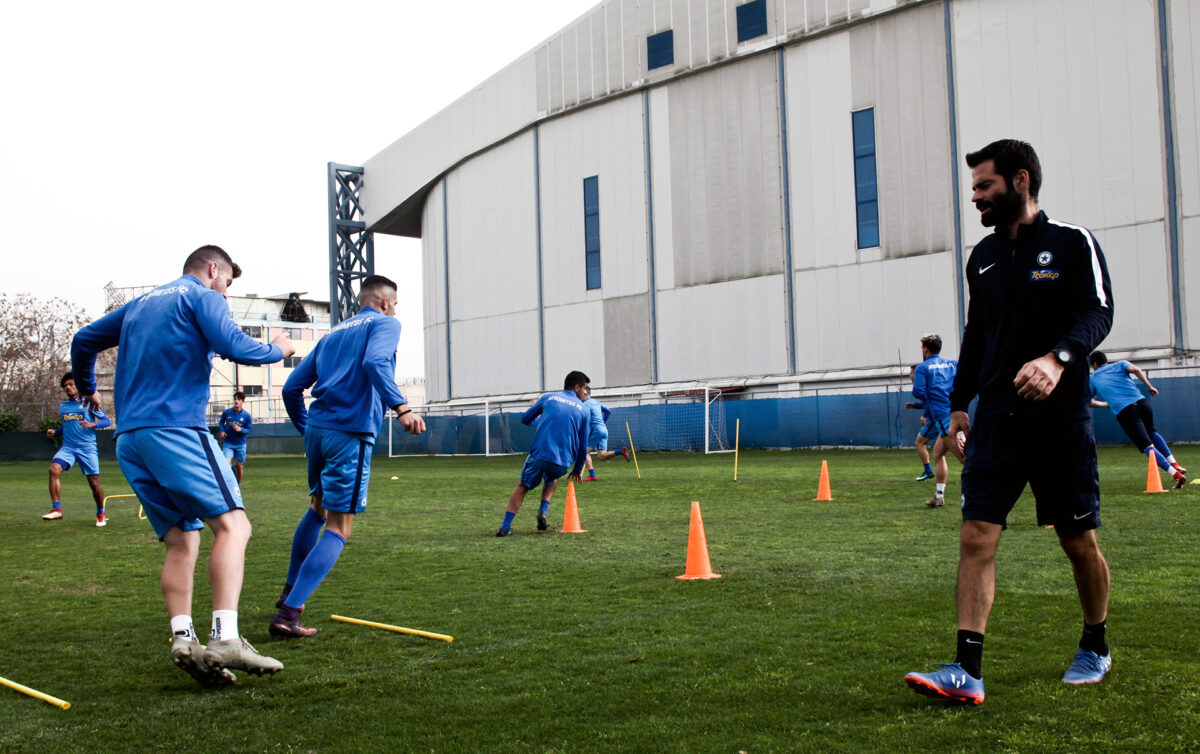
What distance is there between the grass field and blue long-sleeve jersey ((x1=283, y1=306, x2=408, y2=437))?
1.17 meters

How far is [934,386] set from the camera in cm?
1280

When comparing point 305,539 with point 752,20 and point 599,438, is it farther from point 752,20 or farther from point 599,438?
point 752,20

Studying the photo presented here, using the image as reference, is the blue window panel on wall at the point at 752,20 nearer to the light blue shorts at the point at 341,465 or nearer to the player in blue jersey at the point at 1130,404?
the player in blue jersey at the point at 1130,404

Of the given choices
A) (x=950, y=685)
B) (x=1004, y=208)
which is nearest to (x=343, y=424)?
(x=950, y=685)

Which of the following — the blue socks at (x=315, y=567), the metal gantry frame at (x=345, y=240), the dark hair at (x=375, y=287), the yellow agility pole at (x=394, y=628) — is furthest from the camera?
the metal gantry frame at (x=345, y=240)

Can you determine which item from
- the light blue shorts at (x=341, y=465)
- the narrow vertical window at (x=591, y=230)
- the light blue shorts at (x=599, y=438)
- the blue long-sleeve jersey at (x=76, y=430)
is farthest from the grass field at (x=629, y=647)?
the narrow vertical window at (x=591, y=230)

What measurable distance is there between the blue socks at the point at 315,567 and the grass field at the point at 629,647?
256 millimetres

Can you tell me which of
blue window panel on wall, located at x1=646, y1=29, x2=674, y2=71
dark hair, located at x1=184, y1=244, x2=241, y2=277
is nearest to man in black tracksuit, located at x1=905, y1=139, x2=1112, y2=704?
dark hair, located at x1=184, y1=244, x2=241, y2=277

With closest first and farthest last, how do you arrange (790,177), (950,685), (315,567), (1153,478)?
(950,685)
(315,567)
(1153,478)
(790,177)

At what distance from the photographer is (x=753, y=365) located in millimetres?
34344

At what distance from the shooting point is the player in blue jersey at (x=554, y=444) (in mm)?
10555

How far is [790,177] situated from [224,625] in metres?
30.6

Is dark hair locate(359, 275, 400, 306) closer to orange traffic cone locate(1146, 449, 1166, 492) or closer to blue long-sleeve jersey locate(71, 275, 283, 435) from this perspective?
blue long-sleeve jersey locate(71, 275, 283, 435)

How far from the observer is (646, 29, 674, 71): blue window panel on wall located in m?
36.0
